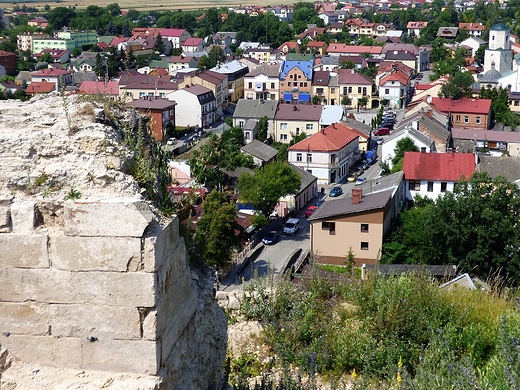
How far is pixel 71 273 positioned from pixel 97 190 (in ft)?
1.44

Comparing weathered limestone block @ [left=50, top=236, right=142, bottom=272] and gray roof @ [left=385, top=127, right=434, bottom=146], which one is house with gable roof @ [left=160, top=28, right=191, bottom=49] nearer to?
gray roof @ [left=385, top=127, right=434, bottom=146]

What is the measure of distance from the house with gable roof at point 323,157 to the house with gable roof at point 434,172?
21.5ft

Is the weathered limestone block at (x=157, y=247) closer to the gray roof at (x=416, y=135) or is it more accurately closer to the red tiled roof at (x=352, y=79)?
the gray roof at (x=416, y=135)

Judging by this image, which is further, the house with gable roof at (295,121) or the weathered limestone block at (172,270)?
the house with gable roof at (295,121)

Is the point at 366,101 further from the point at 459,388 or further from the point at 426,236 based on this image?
the point at 459,388

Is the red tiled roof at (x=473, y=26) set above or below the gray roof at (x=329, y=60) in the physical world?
above

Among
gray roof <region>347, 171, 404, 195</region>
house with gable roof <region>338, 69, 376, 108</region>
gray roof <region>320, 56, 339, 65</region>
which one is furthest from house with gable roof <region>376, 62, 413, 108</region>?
gray roof <region>347, 171, 404, 195</region>

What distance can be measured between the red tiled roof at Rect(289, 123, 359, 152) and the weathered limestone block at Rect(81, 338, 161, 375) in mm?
28213

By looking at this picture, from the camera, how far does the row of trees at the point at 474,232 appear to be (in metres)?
17.8

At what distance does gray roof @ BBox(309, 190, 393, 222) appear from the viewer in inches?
786

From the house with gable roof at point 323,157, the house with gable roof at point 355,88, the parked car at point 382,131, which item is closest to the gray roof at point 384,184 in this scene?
the house with gable roof at point 323,157

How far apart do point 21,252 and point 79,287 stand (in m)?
0.35

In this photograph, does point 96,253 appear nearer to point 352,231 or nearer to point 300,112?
point 352,231

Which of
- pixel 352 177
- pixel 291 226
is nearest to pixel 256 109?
pixel 352 177
